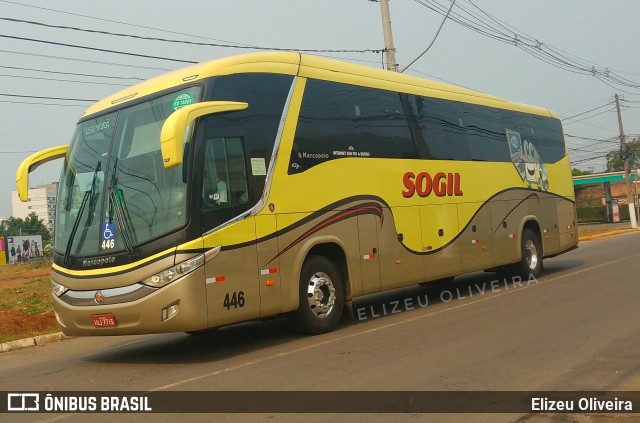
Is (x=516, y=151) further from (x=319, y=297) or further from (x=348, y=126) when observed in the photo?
(x=319, y=297)

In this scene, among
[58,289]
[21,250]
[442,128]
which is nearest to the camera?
[58,289]

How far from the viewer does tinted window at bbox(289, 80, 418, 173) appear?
950 cm

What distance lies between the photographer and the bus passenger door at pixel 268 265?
27.9 feet

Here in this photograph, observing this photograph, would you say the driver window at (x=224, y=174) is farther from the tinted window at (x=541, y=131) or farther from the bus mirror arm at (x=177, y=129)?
the tinted window at (x=541, y=131)

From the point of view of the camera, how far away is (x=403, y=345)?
329 inches

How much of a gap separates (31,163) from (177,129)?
328cm

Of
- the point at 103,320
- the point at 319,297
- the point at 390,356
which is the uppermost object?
the point at 103,320

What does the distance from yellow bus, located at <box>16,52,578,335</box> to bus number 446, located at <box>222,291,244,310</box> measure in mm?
27

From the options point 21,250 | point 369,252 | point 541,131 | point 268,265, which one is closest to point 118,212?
point 268,265

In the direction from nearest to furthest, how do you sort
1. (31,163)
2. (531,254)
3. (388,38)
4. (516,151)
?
(31,163), (516,151), (531,254), (388,38)

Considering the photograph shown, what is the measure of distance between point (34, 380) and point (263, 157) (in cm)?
389

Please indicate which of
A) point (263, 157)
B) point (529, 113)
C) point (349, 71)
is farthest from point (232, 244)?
point (529, 113)

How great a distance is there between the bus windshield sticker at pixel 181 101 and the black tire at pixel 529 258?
30.9 feet

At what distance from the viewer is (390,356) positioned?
7715 millimetres
